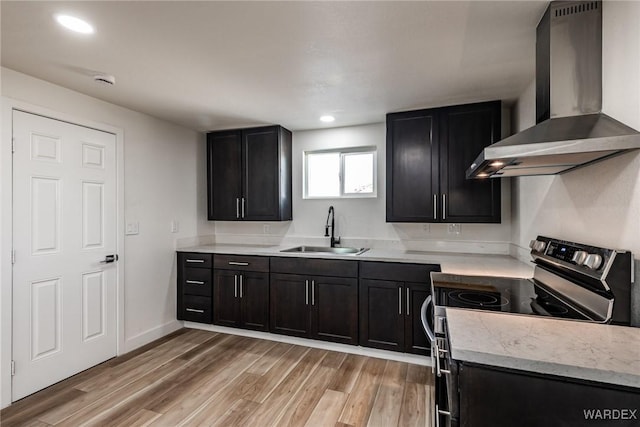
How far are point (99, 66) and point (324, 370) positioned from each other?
2.84 m

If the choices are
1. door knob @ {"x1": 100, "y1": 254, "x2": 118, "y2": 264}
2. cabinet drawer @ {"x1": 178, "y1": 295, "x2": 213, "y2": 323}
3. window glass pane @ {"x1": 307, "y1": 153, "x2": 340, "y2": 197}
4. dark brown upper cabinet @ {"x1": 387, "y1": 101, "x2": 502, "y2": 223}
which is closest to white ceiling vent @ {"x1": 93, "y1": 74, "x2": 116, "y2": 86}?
door knob @ {"x1": 100, "y1": 254, "x2": 118, "y2": 264}

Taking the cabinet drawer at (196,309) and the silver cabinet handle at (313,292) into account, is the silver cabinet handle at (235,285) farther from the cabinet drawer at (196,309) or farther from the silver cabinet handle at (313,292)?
the silver cabinet handle at (313,292)

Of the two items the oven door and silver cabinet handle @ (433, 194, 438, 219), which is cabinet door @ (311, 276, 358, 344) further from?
the oven door

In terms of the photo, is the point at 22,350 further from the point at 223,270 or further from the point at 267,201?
the point at 267,201

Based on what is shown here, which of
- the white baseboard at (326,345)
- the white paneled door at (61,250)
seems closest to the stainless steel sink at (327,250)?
the white baseboard at (326,345)

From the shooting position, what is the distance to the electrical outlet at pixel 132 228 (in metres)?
2.95

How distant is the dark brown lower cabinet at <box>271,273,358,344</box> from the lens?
9.50ft

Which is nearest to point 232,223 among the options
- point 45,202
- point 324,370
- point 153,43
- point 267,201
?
point 267,201

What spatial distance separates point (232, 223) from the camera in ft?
13.5

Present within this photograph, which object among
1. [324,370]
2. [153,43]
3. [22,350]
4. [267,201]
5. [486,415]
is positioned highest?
[153,43]

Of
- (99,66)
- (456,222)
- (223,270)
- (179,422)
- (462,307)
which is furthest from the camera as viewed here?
(223,270)

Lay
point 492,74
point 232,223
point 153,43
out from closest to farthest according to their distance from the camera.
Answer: point 153,43 → point 492,74 → point 232,223

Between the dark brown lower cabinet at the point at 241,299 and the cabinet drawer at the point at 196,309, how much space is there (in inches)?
3.5

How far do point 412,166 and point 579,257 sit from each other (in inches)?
70.6
